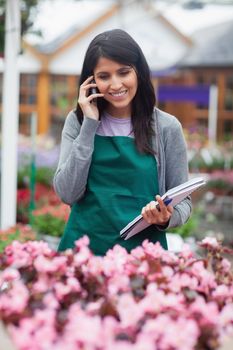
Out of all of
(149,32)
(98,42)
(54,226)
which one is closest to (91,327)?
(98,42)

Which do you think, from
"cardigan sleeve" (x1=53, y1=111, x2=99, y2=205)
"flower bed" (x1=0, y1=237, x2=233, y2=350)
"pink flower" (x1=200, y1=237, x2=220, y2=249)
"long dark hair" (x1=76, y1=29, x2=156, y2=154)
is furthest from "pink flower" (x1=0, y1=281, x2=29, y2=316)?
"long dark hair" (x1=76, y1=29, x2=156, y2=154)

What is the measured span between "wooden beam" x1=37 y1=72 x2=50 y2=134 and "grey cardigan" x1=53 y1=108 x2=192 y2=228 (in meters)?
16.3

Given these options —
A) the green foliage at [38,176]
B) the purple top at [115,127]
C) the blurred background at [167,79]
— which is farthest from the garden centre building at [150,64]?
the purple top at [115,127]

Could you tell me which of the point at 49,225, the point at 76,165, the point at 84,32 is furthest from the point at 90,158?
the point at 84,32

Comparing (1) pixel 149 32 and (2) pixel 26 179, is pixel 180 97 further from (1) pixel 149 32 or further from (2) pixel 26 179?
(2) pixel 26 179

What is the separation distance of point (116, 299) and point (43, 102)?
17382mm

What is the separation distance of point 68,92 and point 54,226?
13.7 m

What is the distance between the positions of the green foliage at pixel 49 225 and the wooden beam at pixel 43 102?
12752 millimetres

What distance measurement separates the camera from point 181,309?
150 cm

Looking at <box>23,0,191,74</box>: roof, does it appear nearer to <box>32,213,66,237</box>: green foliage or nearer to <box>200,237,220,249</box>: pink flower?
<box>32,213,66,237</box>: green foliage

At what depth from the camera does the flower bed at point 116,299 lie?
4.41 feet

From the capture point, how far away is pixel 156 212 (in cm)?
202

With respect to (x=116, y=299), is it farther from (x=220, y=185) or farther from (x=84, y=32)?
(x=84, y=32)

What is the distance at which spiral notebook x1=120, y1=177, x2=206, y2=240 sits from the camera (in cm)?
197
